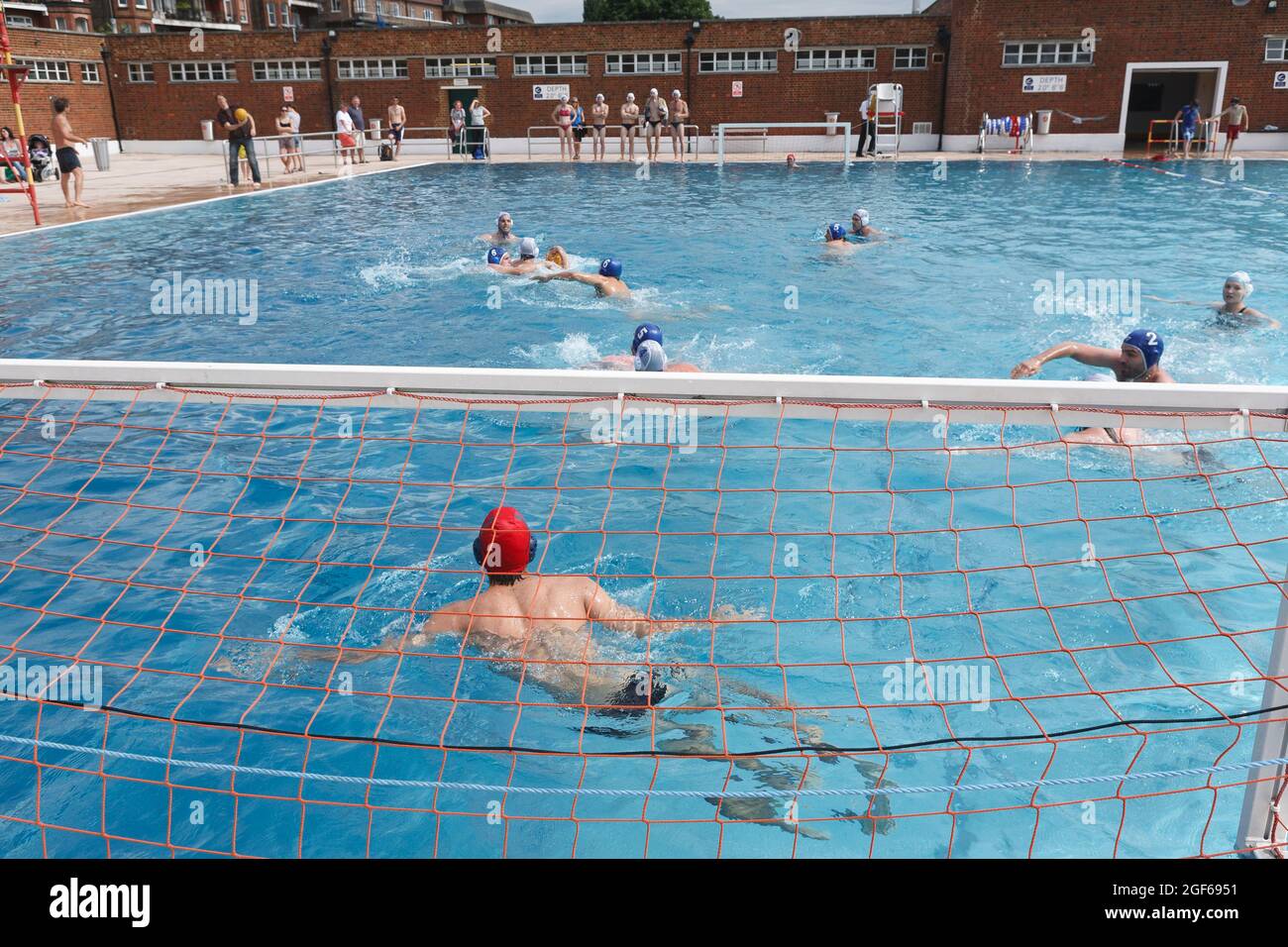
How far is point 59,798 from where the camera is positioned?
12.5 feet

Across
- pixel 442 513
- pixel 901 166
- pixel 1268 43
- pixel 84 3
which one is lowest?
pixel 442 513

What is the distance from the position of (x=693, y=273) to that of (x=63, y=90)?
29349 mm

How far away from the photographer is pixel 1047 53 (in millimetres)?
28641

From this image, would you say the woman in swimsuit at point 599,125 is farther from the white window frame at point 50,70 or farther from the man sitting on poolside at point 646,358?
the man sitting on poolside at point 646,358

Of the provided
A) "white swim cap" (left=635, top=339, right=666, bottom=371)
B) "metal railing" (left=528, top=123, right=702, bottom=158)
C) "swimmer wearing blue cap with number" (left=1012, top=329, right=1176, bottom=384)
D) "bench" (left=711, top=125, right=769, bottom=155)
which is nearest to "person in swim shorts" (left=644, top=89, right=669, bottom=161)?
"metal railing" (left=528, top=123, right=702, bottom=158)

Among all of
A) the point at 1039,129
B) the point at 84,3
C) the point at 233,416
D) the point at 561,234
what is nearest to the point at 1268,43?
the point at 1039,129

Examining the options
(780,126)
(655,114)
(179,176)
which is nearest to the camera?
(179,176)

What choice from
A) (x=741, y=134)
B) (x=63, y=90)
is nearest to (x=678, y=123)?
(x=741, y=134)

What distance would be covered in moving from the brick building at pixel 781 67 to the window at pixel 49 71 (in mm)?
333

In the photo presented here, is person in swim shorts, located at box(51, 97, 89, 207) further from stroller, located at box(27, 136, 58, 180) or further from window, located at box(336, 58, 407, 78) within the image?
window, located at box(336, 58, 407, 78)

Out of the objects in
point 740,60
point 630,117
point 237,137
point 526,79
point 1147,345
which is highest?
point 740,60

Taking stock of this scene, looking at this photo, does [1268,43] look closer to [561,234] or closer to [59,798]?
[561,234]

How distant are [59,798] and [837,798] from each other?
123 inches

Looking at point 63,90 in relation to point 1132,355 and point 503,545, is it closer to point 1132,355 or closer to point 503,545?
point 503,545
